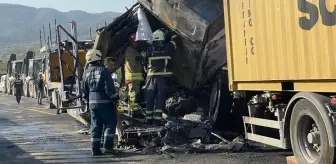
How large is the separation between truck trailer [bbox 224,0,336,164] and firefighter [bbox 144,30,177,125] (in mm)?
2165

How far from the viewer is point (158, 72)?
32.2 feet

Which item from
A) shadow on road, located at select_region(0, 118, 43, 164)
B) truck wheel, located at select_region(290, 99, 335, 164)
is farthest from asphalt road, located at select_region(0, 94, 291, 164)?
truck wheel, located at select_region(290, 99, 335, 164)

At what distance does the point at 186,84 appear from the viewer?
33.8 ft

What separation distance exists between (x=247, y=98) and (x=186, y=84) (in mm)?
2217

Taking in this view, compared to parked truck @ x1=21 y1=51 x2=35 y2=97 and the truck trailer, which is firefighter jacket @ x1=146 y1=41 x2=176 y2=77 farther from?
parked truck @ x1=21 y1=51 x2=35 y2=97

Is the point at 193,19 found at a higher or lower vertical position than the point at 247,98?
higher

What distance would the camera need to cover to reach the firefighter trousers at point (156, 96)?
9.81 m

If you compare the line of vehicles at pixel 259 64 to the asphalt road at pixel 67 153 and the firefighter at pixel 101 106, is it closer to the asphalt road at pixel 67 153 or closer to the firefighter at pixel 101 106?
the asphalt road at pixel 67 153

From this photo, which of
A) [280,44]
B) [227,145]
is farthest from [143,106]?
[280,44]

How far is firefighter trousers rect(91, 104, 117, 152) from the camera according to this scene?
8.46 meters

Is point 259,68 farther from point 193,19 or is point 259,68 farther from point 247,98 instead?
point 193,19

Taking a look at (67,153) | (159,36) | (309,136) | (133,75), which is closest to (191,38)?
(159,36)

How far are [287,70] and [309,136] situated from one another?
0.82 metres

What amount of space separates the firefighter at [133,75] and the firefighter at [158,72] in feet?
3.39
